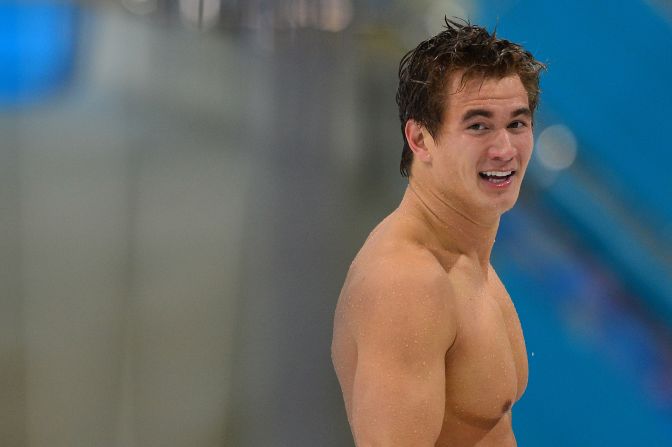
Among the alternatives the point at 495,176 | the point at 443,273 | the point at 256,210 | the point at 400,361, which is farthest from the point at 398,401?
the point at 256,210

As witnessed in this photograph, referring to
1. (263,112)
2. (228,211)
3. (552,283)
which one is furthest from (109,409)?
(552,283)

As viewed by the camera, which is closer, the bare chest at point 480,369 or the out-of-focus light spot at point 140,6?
the bare chest at point 480,369

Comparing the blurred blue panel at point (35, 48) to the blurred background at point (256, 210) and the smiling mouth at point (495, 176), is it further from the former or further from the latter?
the smiling mouth at point (495, 176)

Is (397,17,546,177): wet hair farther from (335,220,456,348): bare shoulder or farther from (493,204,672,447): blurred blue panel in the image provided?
(493,204,672,447): blurred blue panel

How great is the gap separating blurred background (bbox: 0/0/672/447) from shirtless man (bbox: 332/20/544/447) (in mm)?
529

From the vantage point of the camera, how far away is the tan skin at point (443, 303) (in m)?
0.91

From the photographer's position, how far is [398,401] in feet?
2.96

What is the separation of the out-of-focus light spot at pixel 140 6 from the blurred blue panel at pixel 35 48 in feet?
0.26

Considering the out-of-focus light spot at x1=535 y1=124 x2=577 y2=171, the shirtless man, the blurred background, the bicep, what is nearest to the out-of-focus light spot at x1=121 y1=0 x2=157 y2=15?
the blurred background

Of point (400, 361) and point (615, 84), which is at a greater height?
point (615, 84)

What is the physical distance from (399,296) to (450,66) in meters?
0.26

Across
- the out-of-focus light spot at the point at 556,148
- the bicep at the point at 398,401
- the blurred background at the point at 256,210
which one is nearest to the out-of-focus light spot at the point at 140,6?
the blurred background at the point at 256,210

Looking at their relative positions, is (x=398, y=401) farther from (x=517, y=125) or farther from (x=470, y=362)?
(x=517, y=125)

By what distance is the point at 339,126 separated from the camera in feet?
5.43
